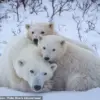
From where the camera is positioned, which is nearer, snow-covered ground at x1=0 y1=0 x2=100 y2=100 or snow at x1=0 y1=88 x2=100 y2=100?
snow at x1=0 y1=88 x2=100 y2=100

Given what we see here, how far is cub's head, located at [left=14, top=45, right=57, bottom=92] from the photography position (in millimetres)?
4230

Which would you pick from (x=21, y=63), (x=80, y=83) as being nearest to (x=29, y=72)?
(x=21, y=63)

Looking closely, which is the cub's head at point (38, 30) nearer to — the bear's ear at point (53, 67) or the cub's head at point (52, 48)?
the cub's head at point (52, 48)

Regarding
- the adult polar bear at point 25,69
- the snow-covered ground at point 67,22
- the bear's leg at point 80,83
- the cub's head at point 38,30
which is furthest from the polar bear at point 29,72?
the snow-covered ground at point 67,22

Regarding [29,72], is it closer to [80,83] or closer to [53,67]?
[53,67]

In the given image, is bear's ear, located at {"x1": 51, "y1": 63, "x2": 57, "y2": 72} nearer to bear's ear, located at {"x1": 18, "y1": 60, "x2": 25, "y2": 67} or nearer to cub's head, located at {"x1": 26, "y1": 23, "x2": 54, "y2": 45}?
bear's ear, located at {"x1": 18, "y1": 60, "x2": 25, "y2": 67}

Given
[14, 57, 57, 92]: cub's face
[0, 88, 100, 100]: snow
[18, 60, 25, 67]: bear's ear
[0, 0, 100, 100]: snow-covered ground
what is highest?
[18, 60, 25, 67]: bear's ear

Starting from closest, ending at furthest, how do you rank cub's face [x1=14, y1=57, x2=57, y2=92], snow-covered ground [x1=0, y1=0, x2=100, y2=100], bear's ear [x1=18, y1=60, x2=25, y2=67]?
cub's face [x1=14, y1=57, x2=57, y2=92] < bear's ear [x1=18, y1=60, x2=25, y2=67] < snow-covered ground [x1=0, y1=0, x2=100, y2=100]

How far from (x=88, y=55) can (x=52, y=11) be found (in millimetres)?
4534

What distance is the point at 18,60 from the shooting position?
444 centimetres

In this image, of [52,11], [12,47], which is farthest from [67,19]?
[12,47]

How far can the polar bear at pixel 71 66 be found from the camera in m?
4.47

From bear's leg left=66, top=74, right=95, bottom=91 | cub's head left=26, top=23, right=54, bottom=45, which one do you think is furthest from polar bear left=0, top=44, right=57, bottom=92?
cub's head left=26, top=23, right=54, bottom=45

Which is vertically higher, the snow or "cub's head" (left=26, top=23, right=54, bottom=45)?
"cub's head" (left=26, top=23, right=54, bottom=45)
